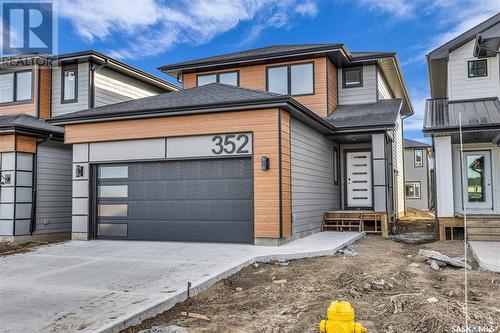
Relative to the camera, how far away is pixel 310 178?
11836 mm

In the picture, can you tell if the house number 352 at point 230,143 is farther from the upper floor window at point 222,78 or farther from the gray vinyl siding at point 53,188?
the gray vinyl siding at point 53,188

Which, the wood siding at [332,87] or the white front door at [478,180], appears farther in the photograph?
the wood siding at [332,87]

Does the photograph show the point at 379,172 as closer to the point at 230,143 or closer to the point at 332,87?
the point at 332,87

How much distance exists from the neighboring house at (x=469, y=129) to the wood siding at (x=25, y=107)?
505 inches

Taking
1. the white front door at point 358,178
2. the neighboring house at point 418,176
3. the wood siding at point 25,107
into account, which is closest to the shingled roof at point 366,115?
the white front door at point 358,178

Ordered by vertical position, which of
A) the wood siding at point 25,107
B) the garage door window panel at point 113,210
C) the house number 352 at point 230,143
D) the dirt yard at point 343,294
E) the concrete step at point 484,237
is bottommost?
the dirt yard at point 343,294

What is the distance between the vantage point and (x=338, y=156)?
15023 mm

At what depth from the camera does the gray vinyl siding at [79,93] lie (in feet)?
48.0

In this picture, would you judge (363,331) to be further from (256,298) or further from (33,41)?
(33,41)

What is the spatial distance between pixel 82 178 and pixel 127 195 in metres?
1.46

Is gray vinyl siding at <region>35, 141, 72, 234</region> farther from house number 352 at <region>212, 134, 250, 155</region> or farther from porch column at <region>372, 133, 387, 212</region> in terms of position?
porch column at <region>372, 133, 387, 212</region>

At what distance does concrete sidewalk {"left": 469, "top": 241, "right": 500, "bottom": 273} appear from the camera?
7.00 meters

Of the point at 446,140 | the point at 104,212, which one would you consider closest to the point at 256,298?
the point at 104,212

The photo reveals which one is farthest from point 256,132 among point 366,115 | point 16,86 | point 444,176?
point 16,86
